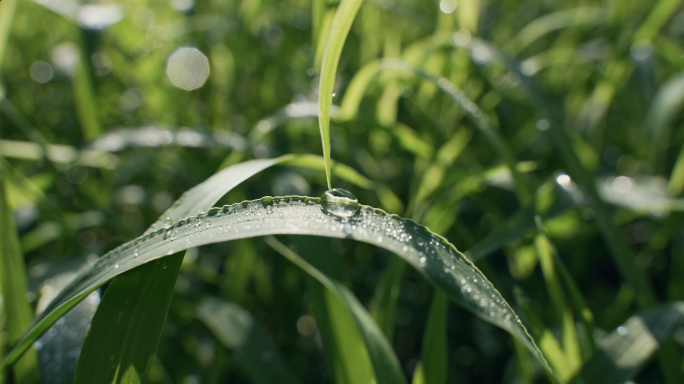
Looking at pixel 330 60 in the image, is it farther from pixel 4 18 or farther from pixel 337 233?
pixel 4 18

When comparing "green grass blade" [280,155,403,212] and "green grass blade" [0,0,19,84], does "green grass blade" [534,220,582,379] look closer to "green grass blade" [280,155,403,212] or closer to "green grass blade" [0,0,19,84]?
"green grass blade" [280,155,403,212]

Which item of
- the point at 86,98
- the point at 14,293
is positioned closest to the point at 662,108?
the point at 14,293

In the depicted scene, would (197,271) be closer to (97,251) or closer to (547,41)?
(97,251)

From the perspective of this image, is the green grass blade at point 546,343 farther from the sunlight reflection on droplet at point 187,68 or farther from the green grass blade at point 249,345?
the sunlight reflection on droplet at point 187,68

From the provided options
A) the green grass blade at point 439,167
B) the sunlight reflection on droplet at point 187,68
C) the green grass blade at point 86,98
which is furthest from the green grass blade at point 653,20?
the green grass blade at point 86,98

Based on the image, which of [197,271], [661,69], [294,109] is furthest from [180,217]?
[661,69]
